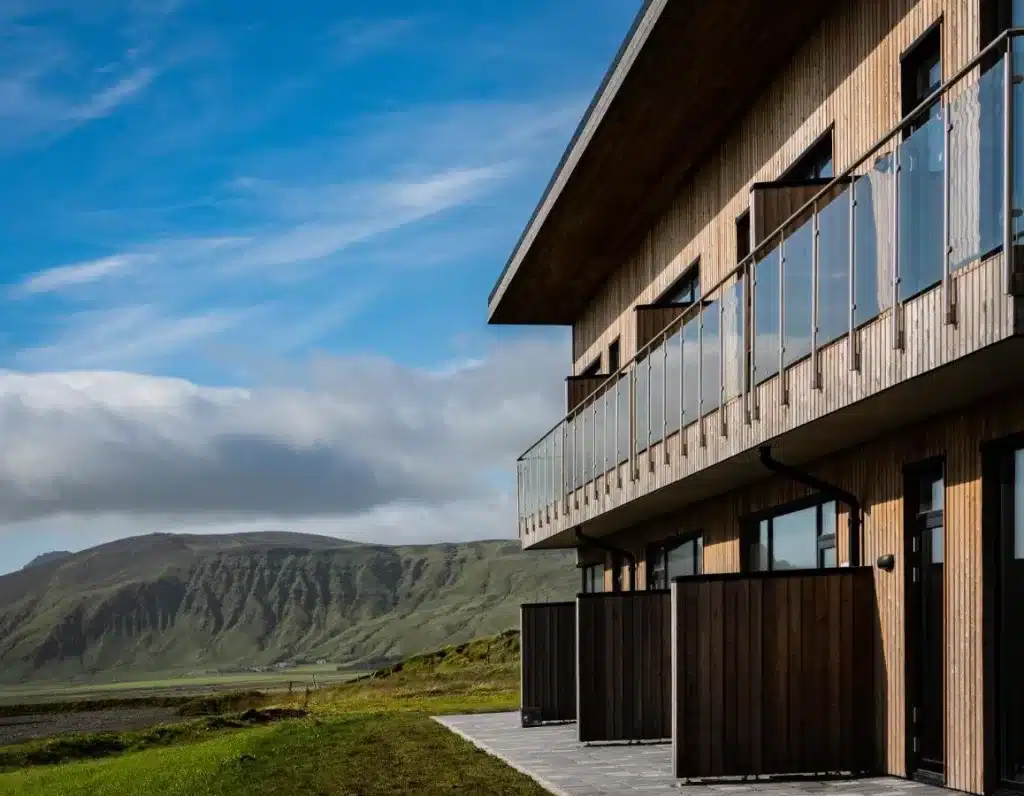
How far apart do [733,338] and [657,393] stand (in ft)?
11.8

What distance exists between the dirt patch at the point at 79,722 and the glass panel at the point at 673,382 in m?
44.5

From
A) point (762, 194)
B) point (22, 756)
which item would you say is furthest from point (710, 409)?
point (22, 756)

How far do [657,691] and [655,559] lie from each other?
4.82 meters

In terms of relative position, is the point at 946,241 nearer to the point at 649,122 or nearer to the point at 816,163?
the point at 816,163

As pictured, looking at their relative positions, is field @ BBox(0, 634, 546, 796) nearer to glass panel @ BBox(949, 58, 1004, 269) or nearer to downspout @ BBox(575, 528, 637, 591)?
downspout @ BBox(575, 528, 637, 591)

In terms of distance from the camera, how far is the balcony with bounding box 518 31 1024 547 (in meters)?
8.89

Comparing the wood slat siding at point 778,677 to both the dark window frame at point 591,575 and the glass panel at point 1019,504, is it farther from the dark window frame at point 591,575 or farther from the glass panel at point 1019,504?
the dark window frame at point 591,575

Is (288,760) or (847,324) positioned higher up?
(847,324)

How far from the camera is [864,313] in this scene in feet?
36.3

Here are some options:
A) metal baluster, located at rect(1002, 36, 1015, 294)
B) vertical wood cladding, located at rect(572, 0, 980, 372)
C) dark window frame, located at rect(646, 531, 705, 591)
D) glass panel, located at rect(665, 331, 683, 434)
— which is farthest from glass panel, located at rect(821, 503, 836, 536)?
metal baluster, located at rect(1002, 36, 1015, 294)

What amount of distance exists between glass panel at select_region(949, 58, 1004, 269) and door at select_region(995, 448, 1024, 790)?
7.41ft

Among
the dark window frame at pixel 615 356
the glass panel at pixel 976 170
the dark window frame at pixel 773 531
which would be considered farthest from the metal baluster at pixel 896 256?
the dark window frame at pixel 615 356

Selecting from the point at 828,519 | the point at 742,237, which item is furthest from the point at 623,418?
the point at 828,519

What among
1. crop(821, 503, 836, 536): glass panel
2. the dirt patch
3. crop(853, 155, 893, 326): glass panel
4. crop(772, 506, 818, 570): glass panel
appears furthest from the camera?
the dirt patch
